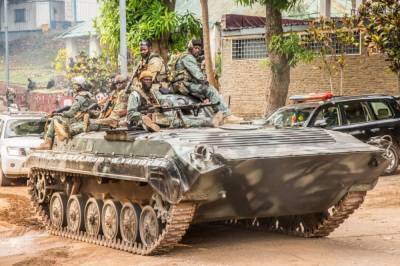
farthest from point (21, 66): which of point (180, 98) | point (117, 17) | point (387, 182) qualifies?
point (180, 98)

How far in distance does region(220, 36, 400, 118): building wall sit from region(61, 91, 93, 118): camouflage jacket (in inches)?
567

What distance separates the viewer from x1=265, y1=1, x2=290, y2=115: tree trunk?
25.3 metres

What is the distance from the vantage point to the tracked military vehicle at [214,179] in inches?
455

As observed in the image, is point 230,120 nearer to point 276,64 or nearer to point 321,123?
point 321,123

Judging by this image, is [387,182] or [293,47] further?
[293,47]

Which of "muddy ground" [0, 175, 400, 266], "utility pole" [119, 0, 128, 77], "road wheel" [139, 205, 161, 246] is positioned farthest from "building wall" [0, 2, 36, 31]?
"road wheel" [139, 205, 161, 246]

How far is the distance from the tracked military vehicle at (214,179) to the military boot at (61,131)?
871mm

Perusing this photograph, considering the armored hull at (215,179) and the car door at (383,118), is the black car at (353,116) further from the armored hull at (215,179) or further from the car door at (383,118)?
the armored hull at (215,179)

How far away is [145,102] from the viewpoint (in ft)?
45.5

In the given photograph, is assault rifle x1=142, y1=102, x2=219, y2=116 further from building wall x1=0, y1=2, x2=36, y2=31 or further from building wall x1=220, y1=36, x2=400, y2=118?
building wall x1=0, y1=2, x2=36, y2=31

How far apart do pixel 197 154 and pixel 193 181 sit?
30 centimetres

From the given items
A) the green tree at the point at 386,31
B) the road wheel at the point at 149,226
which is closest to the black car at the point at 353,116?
the green tree at the point at 386,31

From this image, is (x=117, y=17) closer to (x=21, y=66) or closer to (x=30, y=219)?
(x=30, y=219)

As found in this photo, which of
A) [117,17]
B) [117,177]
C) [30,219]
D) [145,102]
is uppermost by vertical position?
[117,17]
